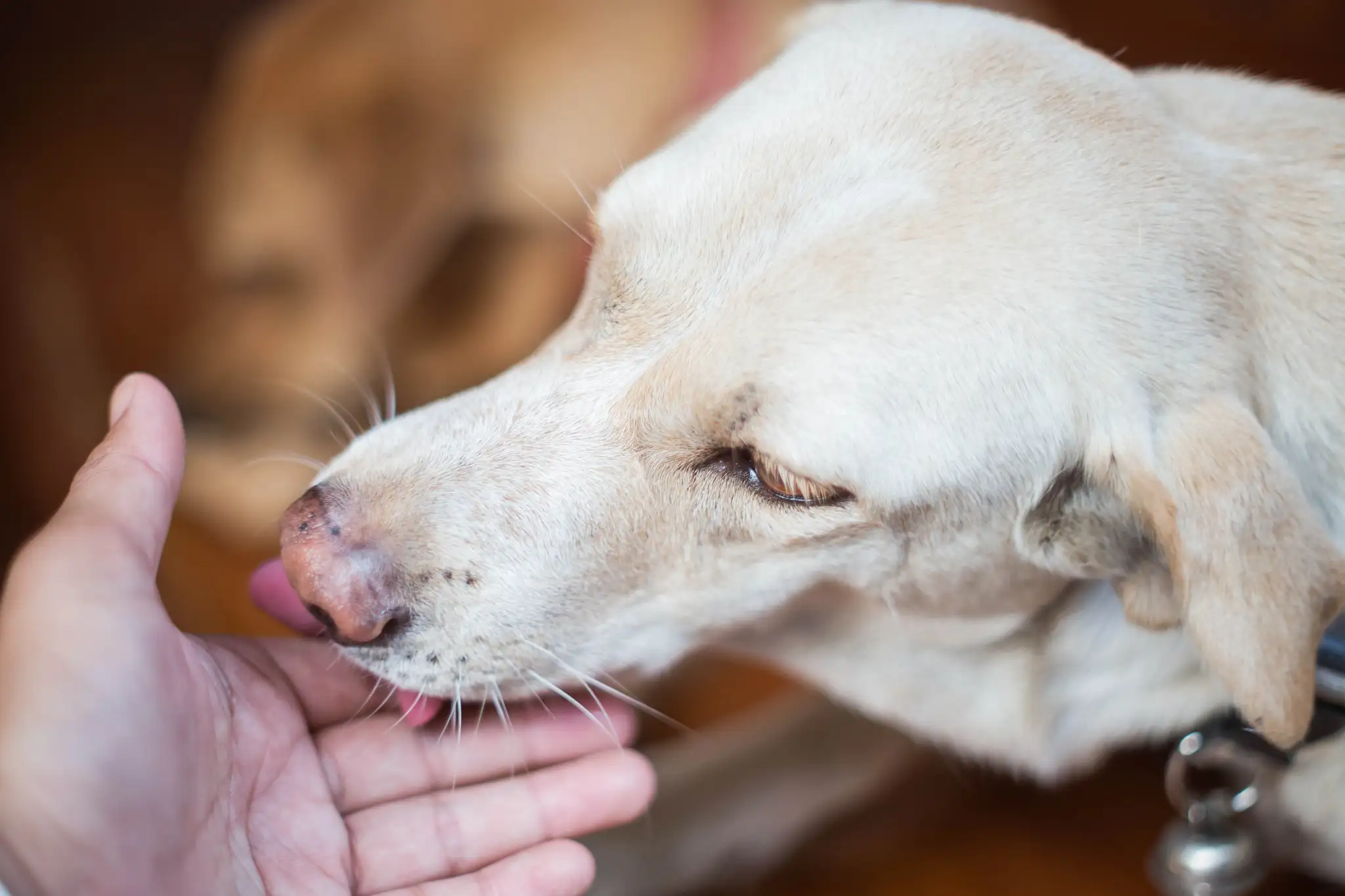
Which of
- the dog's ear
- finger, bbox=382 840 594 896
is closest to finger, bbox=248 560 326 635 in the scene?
finger, bbox=382 840 594 896

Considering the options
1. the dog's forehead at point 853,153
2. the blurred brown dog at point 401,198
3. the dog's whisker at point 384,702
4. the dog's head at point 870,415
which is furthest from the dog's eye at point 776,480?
the blurred brown dog at point 401,198

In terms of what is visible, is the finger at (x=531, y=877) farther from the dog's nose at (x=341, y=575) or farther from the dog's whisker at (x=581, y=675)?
the dog's nose at (x=341, y=575)

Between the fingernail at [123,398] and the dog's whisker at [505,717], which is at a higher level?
the fingernail at [123,398]

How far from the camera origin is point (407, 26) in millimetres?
2537

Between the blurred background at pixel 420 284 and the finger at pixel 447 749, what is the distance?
702 millimetres

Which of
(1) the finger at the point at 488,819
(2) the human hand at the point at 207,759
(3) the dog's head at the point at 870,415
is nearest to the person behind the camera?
(2) the human hand at the point at 207,759

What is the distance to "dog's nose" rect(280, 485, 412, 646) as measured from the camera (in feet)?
3.92

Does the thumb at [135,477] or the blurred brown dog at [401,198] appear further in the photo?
the blurred brown dog at [401,198]

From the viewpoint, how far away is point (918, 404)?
1145 mm

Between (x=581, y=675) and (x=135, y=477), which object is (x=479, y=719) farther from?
(x=135, y=477)

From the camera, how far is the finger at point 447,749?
4.50ft

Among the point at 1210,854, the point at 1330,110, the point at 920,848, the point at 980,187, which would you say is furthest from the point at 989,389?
the point at 920,848

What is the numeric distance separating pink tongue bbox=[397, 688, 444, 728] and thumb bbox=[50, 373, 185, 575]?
0.35 meters

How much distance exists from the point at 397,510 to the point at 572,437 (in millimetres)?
217
